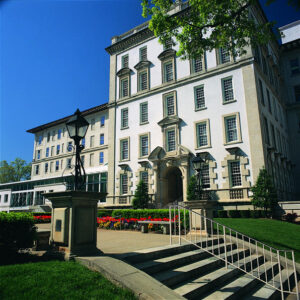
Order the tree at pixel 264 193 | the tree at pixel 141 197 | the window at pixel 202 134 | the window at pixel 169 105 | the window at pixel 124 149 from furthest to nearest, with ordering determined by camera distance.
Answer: the window at pixel 124 149 → the window at pixel 169 105 → the tree at pixel 141 197 → the window at pixel 202 134 → the tree at pixel 264 193

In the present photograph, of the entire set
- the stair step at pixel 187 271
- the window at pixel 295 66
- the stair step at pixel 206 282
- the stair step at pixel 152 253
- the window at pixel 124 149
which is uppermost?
the window at pixel 295 66

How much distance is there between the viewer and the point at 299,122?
32906 mm

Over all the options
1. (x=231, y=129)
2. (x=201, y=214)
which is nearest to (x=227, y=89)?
(x=231, y=129)

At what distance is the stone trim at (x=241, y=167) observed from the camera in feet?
70.3

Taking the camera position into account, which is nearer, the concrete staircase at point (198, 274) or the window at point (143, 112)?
the concrete staircase at point (198, 274)

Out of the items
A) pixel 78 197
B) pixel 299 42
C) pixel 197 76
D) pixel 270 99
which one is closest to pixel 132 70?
pixel 197 76

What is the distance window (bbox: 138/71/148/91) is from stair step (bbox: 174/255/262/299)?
25624 millimetres


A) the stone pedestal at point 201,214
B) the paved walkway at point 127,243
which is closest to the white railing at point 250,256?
the stone pedestal at point 201,214

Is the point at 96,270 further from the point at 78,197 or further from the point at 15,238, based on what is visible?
the point at 15,238

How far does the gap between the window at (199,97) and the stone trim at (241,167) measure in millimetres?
6297

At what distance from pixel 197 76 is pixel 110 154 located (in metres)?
14.0

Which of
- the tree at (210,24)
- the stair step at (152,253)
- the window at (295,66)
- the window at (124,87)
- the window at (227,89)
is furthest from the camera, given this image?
the window at (295,66)

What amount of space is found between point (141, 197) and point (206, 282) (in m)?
20.0

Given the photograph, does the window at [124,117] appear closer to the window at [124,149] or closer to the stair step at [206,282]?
the window at [124,149]
